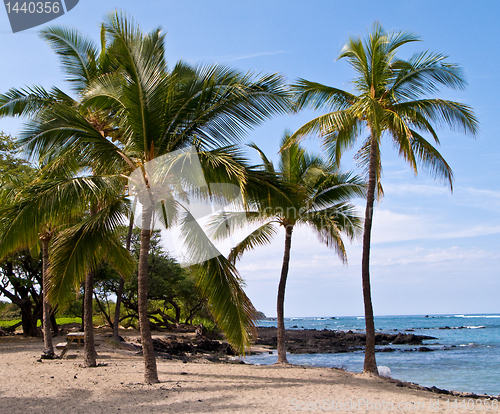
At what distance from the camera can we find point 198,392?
784 cm

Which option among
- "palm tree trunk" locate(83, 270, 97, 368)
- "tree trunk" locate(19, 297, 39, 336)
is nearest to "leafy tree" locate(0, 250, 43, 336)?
"tree trunk" locate(19, 297, 39, 336)

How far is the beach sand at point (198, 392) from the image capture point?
6.73 m

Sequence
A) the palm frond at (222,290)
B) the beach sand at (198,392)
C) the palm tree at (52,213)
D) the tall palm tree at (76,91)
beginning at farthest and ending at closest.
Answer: the tall palm tree at (76,91)
the palm frond at (222,290)
the palm tree at (52,213)
the beach sand at (198,392)

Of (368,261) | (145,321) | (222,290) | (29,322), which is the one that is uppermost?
(368,261)

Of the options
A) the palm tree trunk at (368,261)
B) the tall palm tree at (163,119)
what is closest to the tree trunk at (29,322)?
the tall palm tree at (163,119)

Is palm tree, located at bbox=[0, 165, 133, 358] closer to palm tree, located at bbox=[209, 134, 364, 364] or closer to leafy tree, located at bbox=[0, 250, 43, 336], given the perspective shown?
palm tree, located at bbox=[209, 134, 364, 364]

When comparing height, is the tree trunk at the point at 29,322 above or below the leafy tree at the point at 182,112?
below

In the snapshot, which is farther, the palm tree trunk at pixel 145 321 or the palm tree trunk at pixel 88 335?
the palm tree trunk at pixel 88 335

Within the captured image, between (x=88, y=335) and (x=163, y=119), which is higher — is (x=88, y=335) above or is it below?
below

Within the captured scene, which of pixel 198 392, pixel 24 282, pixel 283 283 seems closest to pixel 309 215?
pixel 283 283

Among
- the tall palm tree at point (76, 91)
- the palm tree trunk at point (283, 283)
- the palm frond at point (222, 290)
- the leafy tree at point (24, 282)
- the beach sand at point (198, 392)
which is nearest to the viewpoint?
the beach sand at point (198, 392)

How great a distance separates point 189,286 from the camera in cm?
2845

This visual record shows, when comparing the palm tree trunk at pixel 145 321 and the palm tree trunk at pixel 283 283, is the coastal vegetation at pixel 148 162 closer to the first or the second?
the palm tree trunk at pixel 145 321

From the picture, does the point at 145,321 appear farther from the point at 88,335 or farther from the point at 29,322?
the point at 29,322
